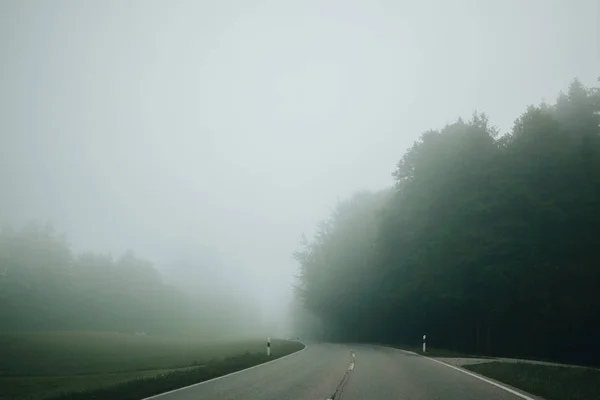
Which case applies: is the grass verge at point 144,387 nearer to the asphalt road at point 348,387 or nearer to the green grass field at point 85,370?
the green grass field at point 85,370

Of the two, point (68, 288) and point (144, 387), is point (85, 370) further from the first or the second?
point (68, 288)

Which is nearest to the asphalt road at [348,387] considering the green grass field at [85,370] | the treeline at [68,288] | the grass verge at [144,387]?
the grass verge at [144,387]

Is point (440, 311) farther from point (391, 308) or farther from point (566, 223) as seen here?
point (566, 223)

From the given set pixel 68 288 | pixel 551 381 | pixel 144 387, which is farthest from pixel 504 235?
pixel 68 288

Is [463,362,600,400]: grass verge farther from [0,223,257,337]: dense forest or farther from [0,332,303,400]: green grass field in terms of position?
[0,223,257,337]: dense forest

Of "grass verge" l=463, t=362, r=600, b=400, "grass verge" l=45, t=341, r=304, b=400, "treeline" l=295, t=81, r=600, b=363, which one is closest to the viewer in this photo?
"grass verge" l=463, t=362, r=600, b=400

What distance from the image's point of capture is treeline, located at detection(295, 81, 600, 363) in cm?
2434

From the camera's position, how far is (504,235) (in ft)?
83.1

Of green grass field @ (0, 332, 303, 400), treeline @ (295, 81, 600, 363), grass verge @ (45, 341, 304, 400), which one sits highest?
treeline @ (295, 81, 600, 363)

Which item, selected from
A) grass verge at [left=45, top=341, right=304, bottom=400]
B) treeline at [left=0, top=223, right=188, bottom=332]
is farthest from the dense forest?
grass verge at [left=45, top=341, right=304, bottom=400]

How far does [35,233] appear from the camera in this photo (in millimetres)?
55688

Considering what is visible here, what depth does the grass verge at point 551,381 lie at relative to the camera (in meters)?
8.24

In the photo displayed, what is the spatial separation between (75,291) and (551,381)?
206ft

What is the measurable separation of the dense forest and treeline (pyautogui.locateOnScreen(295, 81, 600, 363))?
4285 cm
